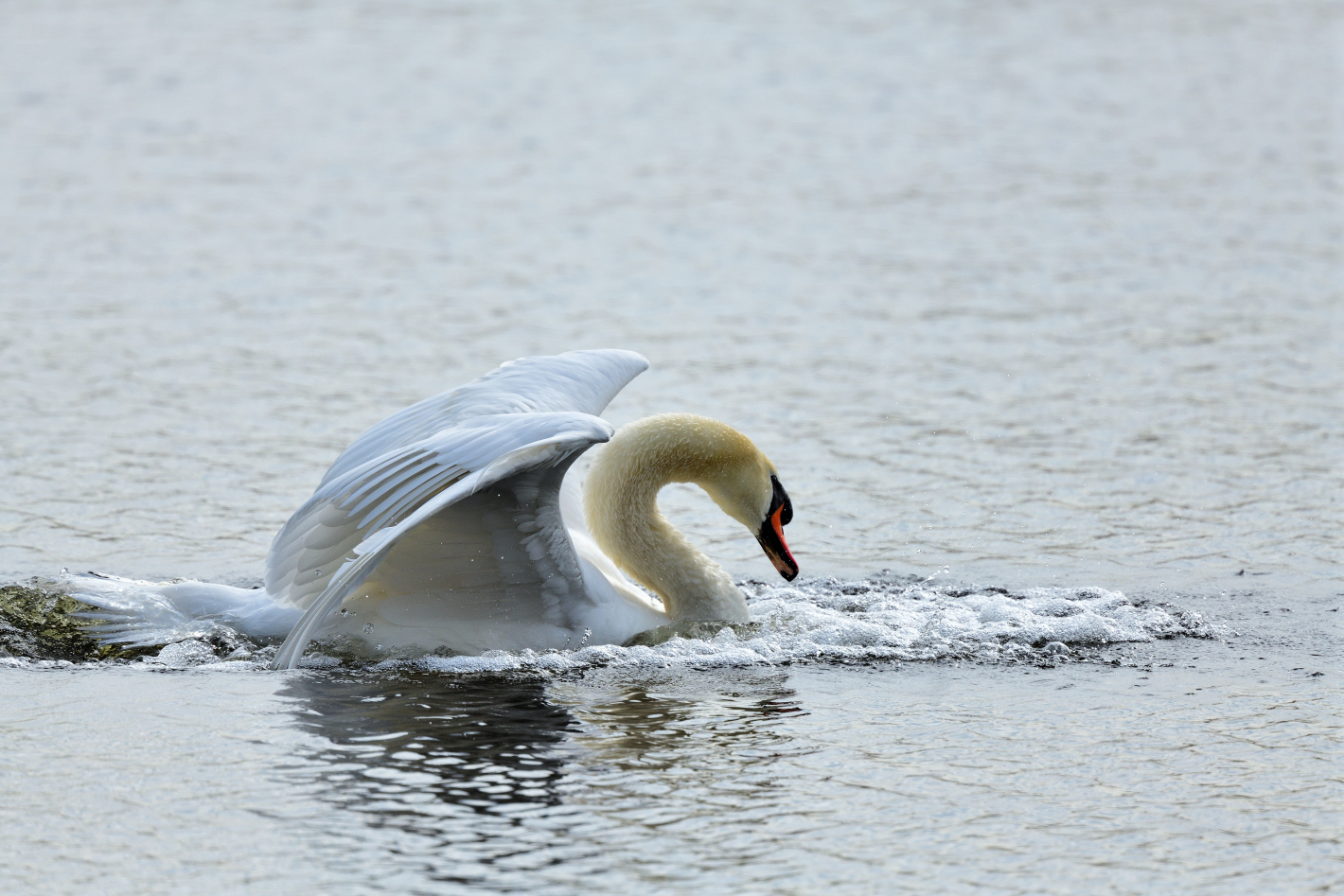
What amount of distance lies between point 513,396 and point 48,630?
69.3 inches

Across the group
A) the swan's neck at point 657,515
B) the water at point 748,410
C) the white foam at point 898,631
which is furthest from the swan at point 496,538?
the water at point 748,410

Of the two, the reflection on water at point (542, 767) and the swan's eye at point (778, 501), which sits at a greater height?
the swan's eye at point (778, 501)

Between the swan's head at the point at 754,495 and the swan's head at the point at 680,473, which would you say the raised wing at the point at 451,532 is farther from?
the swan's head at the point at 754,495

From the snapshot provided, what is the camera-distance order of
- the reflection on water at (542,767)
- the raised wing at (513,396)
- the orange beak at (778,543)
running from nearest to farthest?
the reflection on water at (542,767) < the raised wing at (513,396) < the orange beak at (778,543)

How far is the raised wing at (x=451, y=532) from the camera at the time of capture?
549 cm

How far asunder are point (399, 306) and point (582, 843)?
24.7 ft

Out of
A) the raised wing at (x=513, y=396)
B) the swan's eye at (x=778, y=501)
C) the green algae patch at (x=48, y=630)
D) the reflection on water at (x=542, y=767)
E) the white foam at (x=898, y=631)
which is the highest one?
the raised wing at (x=513, y=396)

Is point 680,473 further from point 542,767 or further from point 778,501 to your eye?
point 542,767

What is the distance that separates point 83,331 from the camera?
1095 centimetres

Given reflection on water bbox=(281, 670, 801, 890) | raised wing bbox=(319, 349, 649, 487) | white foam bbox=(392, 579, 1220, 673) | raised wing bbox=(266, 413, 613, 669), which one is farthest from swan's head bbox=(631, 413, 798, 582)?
reflection on water bbox=(281, 670, 801, 890)

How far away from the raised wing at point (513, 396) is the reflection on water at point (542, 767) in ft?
2.88

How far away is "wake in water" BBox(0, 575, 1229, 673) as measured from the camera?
6.20 meters

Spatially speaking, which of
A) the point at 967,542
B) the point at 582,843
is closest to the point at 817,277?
the point at 967,542

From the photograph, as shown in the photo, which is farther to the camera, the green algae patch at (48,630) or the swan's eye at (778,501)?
the swan's eye at (778,501)
